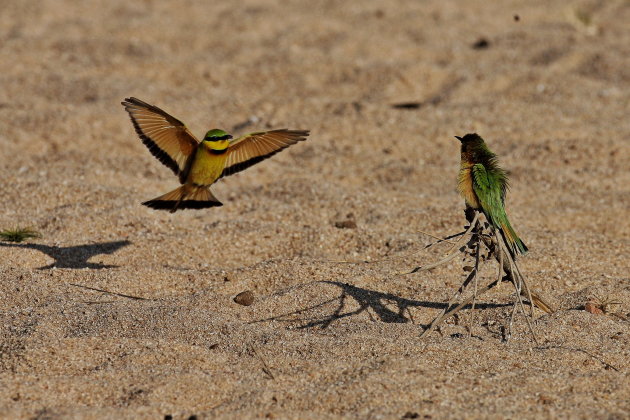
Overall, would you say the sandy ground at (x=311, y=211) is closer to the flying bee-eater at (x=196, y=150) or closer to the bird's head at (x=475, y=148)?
the flying bee-eater at (x=196, y=150)

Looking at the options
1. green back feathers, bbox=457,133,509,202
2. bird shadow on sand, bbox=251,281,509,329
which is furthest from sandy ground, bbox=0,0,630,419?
green back feathers, bbox=457,133,509,202

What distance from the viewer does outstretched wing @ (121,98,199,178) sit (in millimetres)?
3482

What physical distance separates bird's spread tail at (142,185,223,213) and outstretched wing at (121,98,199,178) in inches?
4.3

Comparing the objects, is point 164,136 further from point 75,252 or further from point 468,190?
point 468,190

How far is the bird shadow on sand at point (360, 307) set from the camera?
10.3ft

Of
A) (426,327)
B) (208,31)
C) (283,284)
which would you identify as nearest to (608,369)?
(426,327)

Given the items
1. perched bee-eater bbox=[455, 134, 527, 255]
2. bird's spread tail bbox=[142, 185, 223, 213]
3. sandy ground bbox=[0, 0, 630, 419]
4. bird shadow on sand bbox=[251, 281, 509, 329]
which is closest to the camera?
sandy ground bbox=[0, 0, 630, 419]

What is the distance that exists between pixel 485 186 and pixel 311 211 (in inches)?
57.4

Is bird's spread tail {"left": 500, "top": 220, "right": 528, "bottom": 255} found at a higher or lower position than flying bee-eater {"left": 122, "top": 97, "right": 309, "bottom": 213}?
lower

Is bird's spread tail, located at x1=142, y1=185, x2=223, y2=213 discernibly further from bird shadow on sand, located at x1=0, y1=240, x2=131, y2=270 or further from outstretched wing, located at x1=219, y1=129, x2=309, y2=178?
bird shadow on sand, located at x1=0, y1=240, x2=131, y2=270

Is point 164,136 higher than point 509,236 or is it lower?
higher

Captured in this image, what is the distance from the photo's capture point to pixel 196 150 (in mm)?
3580

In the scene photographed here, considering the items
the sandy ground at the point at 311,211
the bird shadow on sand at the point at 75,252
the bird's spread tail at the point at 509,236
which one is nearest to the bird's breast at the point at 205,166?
the sandy ground at the point at 311,211

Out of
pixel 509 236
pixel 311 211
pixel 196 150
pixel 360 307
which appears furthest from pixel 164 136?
pixel 509 236
